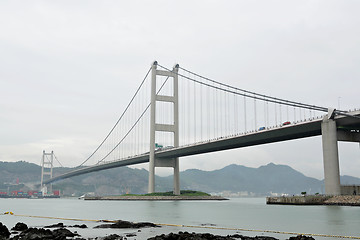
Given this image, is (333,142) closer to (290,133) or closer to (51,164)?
(290,133)

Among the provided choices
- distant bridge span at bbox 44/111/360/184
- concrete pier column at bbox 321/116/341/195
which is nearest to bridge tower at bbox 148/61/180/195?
distant bridge span at bbox 44/111/360/184

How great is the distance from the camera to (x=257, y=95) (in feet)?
224

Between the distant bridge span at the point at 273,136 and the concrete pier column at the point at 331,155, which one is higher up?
the distant bridge span at the point at 273,136

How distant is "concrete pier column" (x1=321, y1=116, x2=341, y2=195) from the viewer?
166 ft

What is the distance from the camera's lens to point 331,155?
51.1 metres

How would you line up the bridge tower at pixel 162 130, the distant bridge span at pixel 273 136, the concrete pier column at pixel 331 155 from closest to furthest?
the concrete pier column at pixel 331 155
the distant bridge span at pixel 273 136
the bridge tower at pixel 162 130

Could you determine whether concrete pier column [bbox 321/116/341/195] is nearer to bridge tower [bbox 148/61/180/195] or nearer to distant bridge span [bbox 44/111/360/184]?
distant bridge span [bbox 44/111/360/184]

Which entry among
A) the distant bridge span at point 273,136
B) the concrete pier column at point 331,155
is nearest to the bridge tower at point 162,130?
the distant bridge span at point 273,136

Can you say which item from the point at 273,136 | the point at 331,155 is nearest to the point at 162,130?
the point at 273,136

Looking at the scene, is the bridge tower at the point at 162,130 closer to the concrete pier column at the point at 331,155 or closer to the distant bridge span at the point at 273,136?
the distant bridge span at the point at 273,136

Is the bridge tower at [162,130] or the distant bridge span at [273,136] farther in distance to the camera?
the bridge tower at [162,130]

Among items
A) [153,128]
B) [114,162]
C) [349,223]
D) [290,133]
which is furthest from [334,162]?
[114,162]

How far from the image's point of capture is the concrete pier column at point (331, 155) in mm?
50688

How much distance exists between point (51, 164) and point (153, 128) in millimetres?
124020
